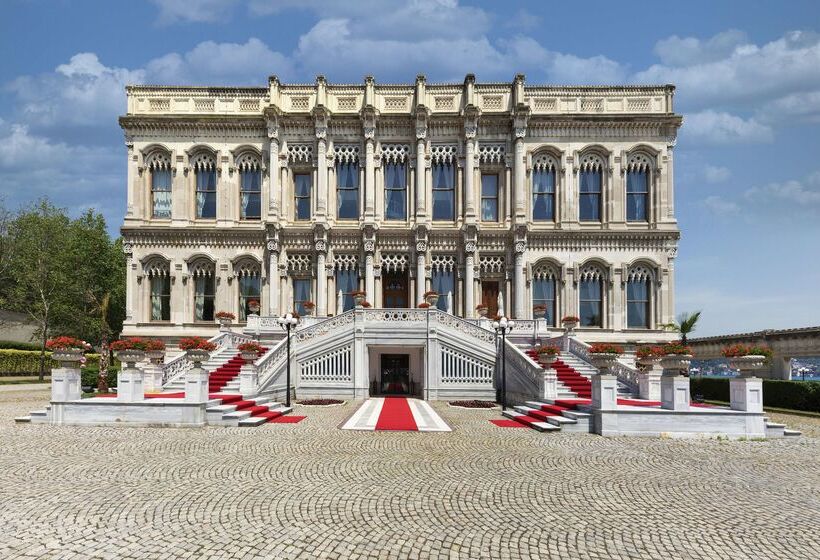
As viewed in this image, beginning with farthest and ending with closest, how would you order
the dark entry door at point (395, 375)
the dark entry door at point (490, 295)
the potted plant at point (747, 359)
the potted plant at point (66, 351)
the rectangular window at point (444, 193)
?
the rectangular window at point (444, 193), the dark entry door at point (490, 295), the dark entry door at point (395, 375), the potted plant at point (66, 351), the potted plant at point (747, 359)

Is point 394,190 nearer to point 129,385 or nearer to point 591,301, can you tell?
point 591,301

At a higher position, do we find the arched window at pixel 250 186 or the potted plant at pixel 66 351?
the arched window at pixel 250 186

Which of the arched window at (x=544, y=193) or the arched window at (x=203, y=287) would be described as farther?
the arched window at (x=544, y=193)

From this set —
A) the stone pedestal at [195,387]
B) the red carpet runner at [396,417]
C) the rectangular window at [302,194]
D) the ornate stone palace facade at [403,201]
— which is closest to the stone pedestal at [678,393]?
the red carpet runner at [396,417]

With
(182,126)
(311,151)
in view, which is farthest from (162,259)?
(311,151)

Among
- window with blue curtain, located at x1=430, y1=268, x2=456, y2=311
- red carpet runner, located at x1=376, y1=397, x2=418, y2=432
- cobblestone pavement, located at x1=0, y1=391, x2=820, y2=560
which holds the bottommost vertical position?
red carpet runner, located at x1=376, y1=397, x2=418, y2=432

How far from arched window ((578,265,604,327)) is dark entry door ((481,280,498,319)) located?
15.2ft

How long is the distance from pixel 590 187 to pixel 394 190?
11.2m

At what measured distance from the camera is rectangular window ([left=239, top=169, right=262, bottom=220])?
100.0 feet

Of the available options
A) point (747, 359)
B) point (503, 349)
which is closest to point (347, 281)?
point (503, 349)

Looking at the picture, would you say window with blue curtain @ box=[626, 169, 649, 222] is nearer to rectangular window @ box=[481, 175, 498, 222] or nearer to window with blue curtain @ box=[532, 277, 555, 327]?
window with blue curtain @ box=[532, 277, 555, 327]

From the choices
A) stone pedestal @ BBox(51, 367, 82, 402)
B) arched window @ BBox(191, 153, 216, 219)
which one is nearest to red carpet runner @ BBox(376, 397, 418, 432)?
stone pedestal @ BBox(51, 367, 82, 402)

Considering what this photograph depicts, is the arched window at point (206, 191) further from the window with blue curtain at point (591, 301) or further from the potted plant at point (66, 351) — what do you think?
the window with blue curtain at point (591, 301)

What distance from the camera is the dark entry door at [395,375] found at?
26.0 meters
